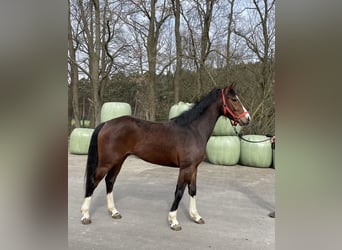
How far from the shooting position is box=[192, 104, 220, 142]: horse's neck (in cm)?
202

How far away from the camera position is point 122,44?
4988 millimetres

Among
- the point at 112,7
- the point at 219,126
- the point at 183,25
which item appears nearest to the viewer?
the point at 219,126

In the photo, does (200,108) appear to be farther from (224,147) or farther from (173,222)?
(224,147)

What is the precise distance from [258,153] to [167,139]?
8.17ft

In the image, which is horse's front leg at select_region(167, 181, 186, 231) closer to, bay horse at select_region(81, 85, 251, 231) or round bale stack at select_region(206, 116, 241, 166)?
bay horse at select_region(81, 85, 251, 231)

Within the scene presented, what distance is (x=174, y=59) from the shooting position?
5.27 meters

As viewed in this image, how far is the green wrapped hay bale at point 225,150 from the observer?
420 centimetres

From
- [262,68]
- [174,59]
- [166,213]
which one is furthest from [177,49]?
[166,213]
